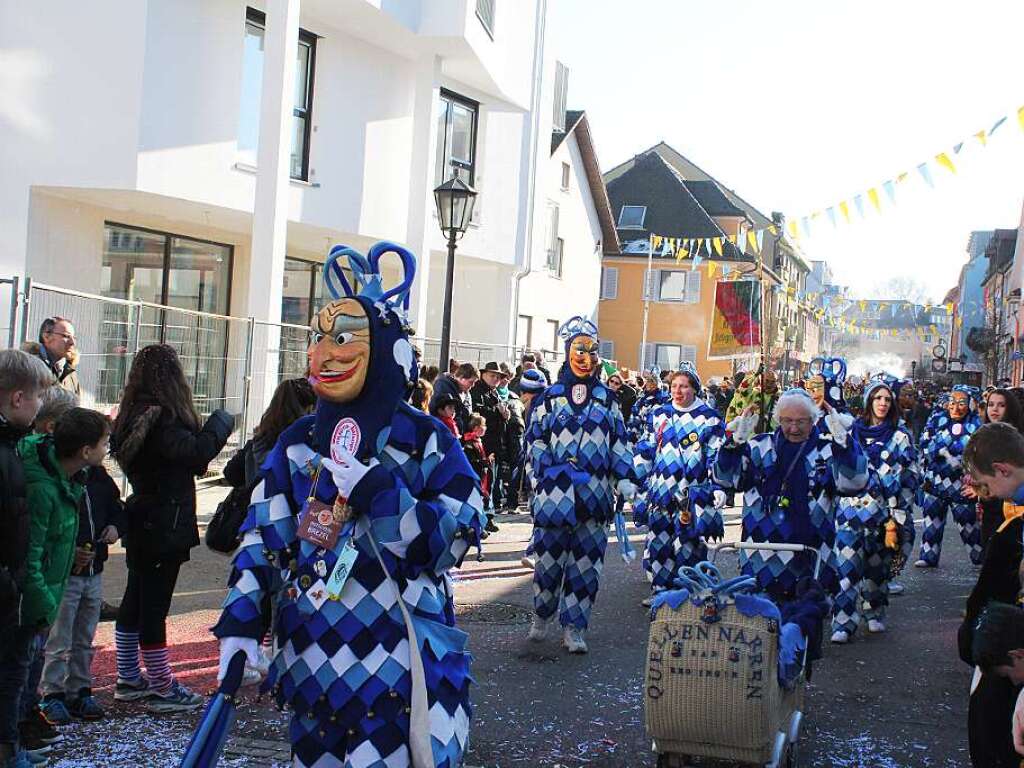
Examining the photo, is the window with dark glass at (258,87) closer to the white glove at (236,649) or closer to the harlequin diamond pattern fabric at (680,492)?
the harlequin diamond pattern fabric at (680,492)

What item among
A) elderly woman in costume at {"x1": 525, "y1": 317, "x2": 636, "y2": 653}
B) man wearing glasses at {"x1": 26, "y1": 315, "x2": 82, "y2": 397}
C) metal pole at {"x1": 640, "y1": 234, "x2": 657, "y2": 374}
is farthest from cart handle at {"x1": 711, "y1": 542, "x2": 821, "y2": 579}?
metal pole at {"x1": 640, "y1": 234, "x2": 657, "y2": 374}

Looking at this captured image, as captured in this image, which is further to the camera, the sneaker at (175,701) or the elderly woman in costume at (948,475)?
the elderly woman in costume at (948,475)

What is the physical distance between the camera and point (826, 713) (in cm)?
644

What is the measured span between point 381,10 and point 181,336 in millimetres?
5919

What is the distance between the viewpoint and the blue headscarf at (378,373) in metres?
3.67

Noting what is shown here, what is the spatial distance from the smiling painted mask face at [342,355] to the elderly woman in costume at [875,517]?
205 inches

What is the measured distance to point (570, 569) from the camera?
7551mm

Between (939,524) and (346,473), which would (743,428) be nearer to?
(346,473)

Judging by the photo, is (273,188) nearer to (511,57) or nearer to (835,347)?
(511,57)

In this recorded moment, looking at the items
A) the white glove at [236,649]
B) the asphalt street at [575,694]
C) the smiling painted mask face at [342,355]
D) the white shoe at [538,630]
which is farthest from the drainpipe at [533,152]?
the white glove at [236,649]

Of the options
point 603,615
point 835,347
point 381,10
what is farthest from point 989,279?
point 603,615

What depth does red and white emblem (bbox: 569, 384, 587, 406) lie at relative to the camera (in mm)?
7695

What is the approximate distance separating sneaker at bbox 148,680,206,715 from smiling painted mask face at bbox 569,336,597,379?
3340 mm

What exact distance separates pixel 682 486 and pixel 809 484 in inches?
99.3
